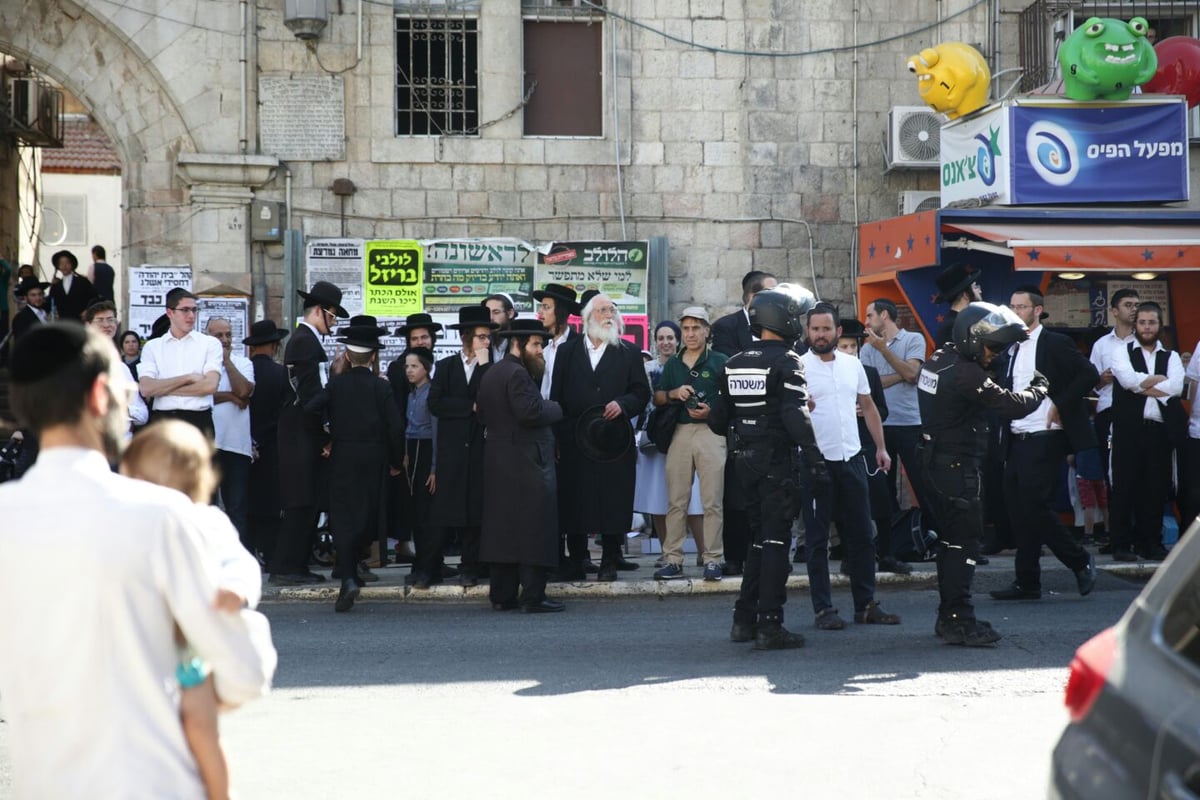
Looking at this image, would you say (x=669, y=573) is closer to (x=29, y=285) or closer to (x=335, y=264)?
(x=335, y=264)

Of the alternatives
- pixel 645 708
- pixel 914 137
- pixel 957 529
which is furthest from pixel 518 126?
pixel 645 708

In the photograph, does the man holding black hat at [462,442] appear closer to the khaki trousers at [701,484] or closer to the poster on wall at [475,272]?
the khaki trousers at [701,484]

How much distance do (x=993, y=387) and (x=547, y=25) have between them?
879cm

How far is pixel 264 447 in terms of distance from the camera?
37.9ft

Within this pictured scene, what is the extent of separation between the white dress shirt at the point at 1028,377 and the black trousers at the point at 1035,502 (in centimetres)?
5

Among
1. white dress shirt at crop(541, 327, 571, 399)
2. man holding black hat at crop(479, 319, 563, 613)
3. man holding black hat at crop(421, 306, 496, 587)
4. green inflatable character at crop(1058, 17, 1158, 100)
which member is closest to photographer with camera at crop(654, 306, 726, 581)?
white dress shirt at crop(541, 327, 571, 399)

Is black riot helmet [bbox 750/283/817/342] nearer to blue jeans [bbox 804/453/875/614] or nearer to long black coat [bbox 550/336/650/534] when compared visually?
blue jeans [bbox 804/453/875/614]

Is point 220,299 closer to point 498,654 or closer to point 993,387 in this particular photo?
point 498,654

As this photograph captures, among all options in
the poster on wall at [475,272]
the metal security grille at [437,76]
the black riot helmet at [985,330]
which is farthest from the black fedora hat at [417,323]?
the black riot helmet at [985,330]

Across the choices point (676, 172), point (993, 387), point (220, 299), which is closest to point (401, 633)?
point (993, 387)

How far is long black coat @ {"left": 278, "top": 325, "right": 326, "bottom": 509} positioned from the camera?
10711 mm

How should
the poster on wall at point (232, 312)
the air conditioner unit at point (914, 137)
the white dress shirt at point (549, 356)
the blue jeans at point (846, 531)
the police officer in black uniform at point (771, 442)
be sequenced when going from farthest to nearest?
the air conditioner unit at point (914, 137) < the poster on wall at point (232, 312) < the white dress shirt at point (549, 356) < the blue jeans at point (846, 531) < the police officer in black uniform at point (771, 442)

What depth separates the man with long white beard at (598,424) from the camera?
10.7m

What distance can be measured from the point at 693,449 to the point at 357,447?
7.93 ft
